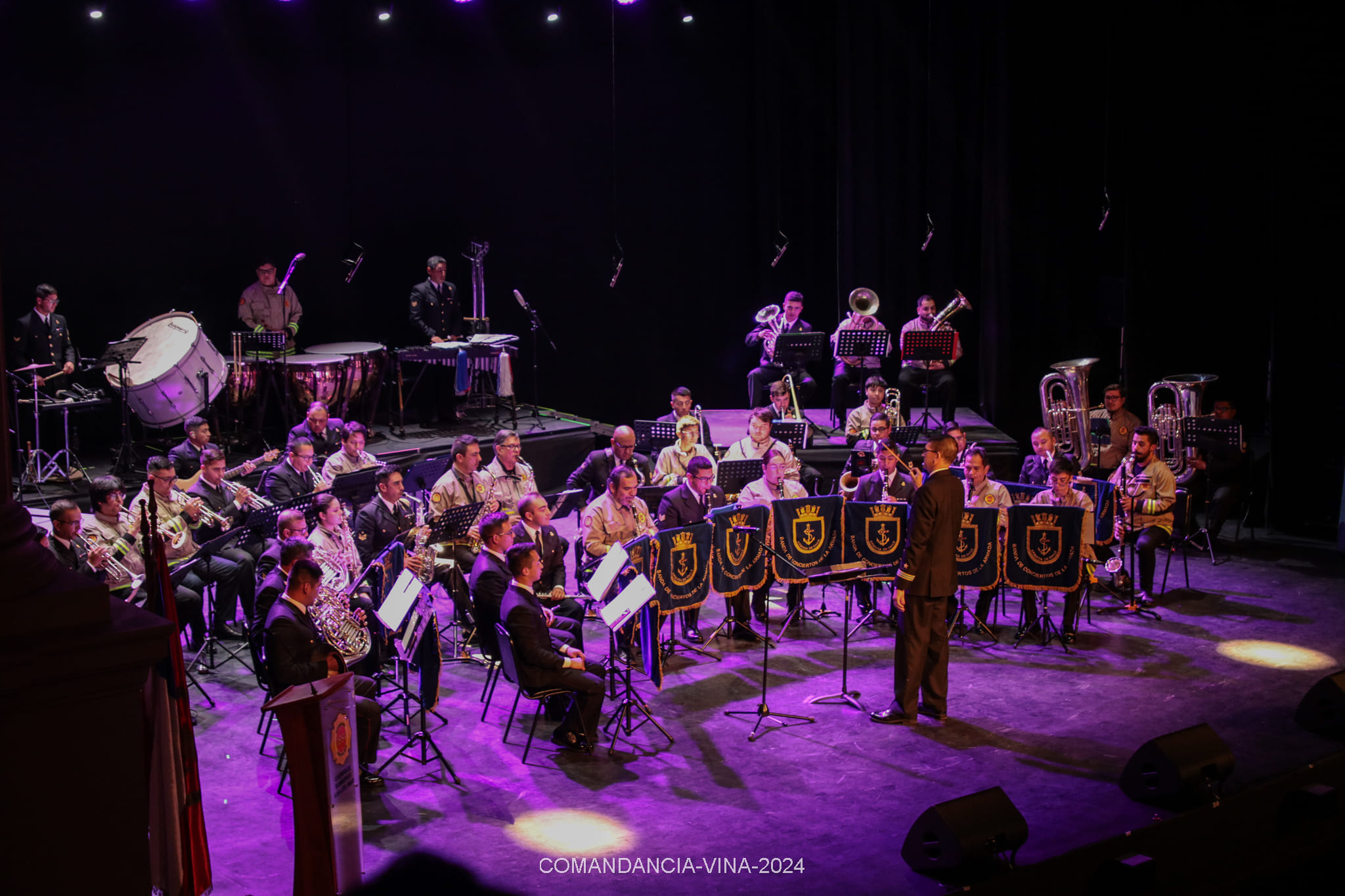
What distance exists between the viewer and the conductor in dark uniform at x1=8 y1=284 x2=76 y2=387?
1109cm

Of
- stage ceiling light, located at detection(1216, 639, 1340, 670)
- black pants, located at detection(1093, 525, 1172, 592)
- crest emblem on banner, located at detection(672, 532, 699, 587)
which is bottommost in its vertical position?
stage ceiling light, located at detection(1216, 639, 1340, 670)

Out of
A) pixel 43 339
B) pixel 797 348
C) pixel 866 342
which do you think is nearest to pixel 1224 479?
pixel 866 342

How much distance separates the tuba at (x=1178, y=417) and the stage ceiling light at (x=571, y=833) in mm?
8101

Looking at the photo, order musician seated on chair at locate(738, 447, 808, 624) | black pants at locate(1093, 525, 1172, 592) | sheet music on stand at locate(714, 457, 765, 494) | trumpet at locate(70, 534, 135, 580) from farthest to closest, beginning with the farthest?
1. black pants at locate(1093, 525, 1172, 592)
2. sheet music on stand at locate(714, 457, 765, 494)
3. musician seated on chair at locate(738, 447, 808, 624)
4. trumpet at locate(70, 534, 135, 580)

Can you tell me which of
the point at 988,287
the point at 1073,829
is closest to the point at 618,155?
the point at 988,287

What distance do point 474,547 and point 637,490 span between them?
142 centimetres

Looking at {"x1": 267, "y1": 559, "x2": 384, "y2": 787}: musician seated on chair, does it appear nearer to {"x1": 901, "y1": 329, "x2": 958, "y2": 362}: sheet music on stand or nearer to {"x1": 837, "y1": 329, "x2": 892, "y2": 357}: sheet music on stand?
{"x1": 837, "y1": 329, "x2": 892, "y2": 357}: sheet music on stand

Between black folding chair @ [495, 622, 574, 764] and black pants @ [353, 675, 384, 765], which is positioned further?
black folding chair @ [495, 622, 574, 764]

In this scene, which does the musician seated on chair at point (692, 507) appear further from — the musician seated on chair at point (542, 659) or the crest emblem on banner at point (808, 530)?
the musician seated on chair at point (542, 659)

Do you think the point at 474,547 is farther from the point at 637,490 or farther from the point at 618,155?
the point at 618,155

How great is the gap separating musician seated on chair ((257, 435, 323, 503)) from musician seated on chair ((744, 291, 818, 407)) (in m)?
5.82

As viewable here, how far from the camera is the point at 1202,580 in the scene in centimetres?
1105

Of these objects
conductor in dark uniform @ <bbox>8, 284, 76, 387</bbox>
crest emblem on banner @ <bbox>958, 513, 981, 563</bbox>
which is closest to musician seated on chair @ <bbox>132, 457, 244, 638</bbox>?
conductor in dark uniform @ <bbox>8, 284, 76, 387</bbox>

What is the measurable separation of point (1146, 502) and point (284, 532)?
23.6 ft
